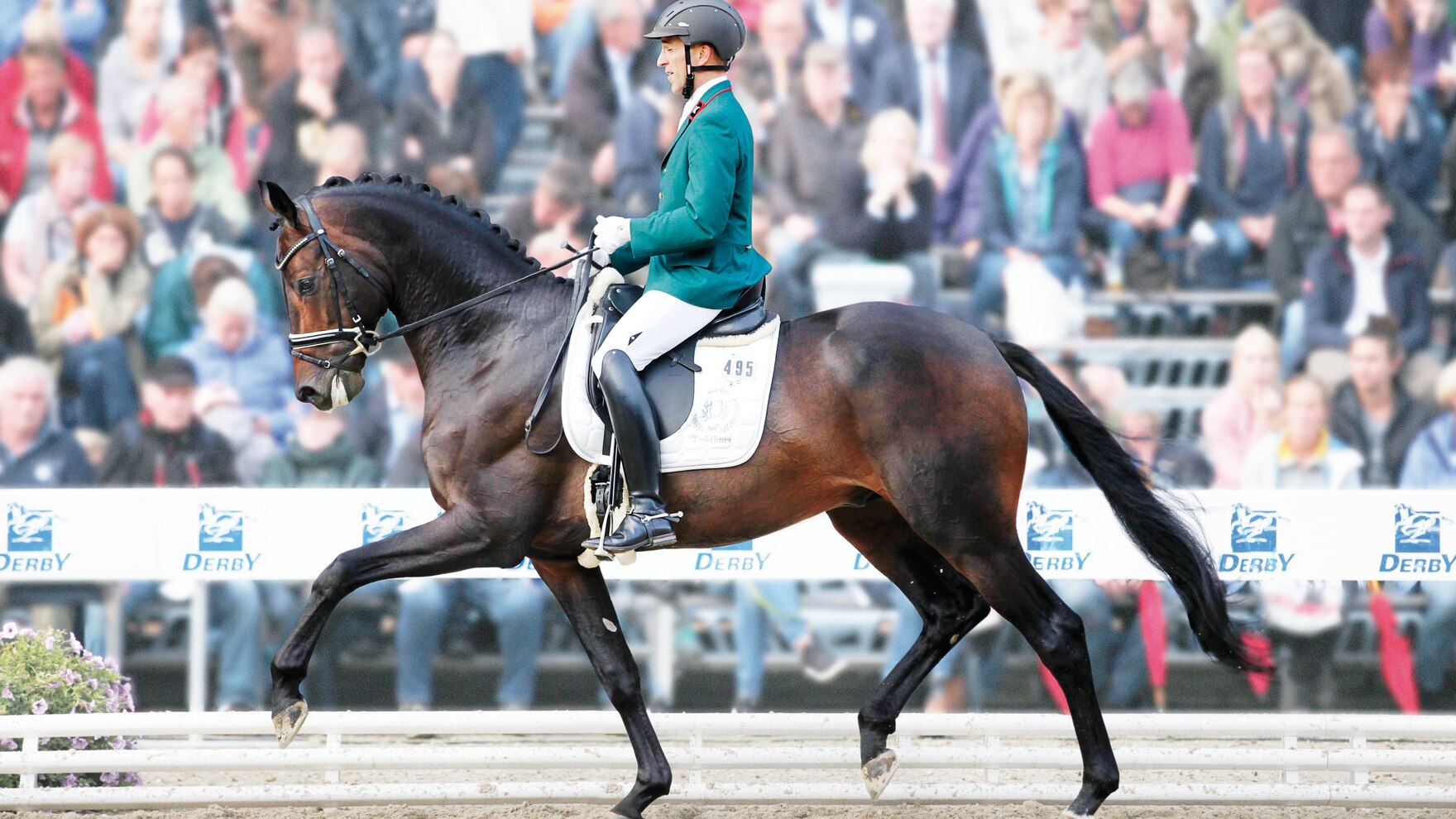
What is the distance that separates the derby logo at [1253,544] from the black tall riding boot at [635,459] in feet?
8.36

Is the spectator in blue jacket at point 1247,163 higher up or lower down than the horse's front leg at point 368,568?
higher up

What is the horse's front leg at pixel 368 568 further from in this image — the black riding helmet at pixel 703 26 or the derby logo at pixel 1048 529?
the derby logo at pixel 1048 529

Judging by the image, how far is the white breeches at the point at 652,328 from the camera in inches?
179

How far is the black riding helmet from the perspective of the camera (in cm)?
460

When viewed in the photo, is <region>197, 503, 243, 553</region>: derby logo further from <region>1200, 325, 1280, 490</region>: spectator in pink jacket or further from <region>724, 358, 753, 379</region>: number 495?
<region>1200, 325, 1280, 490</region>: spectator in pink jacket

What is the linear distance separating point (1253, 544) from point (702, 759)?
2.39m

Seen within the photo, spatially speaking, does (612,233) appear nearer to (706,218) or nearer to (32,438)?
(706,218)

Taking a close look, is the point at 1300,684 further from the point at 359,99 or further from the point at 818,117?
the point at 359,99

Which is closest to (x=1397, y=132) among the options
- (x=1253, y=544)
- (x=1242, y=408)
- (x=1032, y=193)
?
(x=1242, y=408)

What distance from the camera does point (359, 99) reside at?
8.93m

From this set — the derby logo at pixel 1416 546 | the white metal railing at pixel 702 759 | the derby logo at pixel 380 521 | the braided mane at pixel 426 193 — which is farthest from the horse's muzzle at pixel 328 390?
the derby logo at pixel 1416 546

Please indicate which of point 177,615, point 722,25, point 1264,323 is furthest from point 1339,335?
point 177,615

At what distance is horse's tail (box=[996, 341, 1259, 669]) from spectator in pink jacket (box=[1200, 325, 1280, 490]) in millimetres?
3311

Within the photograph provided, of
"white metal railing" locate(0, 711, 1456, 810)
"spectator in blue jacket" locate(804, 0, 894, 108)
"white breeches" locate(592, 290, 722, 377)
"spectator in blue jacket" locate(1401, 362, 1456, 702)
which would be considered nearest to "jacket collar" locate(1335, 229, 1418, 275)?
"spectator in blue jacket" locate(1401, 362, 1456, 702)
